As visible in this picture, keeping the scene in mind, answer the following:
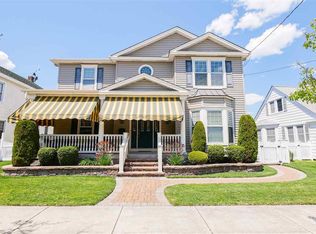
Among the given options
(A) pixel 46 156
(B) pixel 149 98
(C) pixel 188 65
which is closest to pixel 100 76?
(B) pixel 149 98

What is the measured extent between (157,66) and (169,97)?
4.66 metres

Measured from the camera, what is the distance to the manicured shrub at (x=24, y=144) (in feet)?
40.1

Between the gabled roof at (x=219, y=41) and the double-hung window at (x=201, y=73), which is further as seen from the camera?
the gabled roof at (x=219, y=41)

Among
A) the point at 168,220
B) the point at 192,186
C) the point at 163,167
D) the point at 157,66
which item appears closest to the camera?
the point at 168,220

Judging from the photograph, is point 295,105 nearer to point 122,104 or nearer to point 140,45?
point 140,45

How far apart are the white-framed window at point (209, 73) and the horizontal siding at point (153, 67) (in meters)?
2.17

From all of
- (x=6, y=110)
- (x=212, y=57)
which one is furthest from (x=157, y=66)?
(x=6, y=110)

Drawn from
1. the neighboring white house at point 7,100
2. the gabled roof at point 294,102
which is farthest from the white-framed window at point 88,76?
the gabled roof at point 294,102

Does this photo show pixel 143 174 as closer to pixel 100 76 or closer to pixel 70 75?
pixel 100 76

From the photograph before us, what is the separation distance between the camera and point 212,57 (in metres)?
17.3

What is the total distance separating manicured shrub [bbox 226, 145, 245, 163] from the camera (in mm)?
13609

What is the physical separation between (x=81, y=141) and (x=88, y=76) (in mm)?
6882

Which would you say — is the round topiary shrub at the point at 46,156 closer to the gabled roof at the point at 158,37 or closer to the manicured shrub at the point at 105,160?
the manicured shrub at the point at 105,160

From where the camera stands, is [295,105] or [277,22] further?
[295,105]
